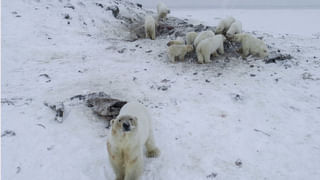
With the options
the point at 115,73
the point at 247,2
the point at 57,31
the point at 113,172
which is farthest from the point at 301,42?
the point at 247,2

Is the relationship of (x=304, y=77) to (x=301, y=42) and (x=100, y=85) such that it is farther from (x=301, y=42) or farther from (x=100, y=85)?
(x=100, y=85)

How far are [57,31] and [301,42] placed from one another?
8.36 meters

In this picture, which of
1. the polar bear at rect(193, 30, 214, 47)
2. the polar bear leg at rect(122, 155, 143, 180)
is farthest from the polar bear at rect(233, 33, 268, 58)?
the polar bear leg at rect(122, 155, 143, 180)

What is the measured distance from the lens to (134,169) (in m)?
4.08

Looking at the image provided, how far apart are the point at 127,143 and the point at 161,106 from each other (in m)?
2.45

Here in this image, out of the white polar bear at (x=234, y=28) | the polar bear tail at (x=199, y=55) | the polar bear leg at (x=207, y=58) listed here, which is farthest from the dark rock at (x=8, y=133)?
the white polar bear at (x=234, y=28)

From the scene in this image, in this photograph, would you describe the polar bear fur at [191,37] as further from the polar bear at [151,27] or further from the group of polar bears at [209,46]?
the polar bear at [151,27]

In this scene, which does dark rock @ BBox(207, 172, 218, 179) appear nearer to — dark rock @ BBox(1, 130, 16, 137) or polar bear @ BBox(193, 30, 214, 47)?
dark rock @ BBox(1, 130, 16, 137)

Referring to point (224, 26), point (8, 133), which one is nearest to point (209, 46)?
point (224, 26)

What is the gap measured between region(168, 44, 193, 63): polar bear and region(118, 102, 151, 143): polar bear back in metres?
4.02

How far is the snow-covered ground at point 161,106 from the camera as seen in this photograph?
14.9 ft

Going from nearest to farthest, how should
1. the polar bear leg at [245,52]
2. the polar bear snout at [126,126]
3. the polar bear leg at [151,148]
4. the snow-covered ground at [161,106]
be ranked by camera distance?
1. the polar bear snout at [126,126]
2. the snow-covered ground at [161,106]
3. the polar bear leg at [151,148]
4. the polar bear leg at [245,52]

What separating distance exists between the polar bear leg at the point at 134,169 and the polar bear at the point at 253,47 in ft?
18.8

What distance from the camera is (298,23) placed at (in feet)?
52.3
